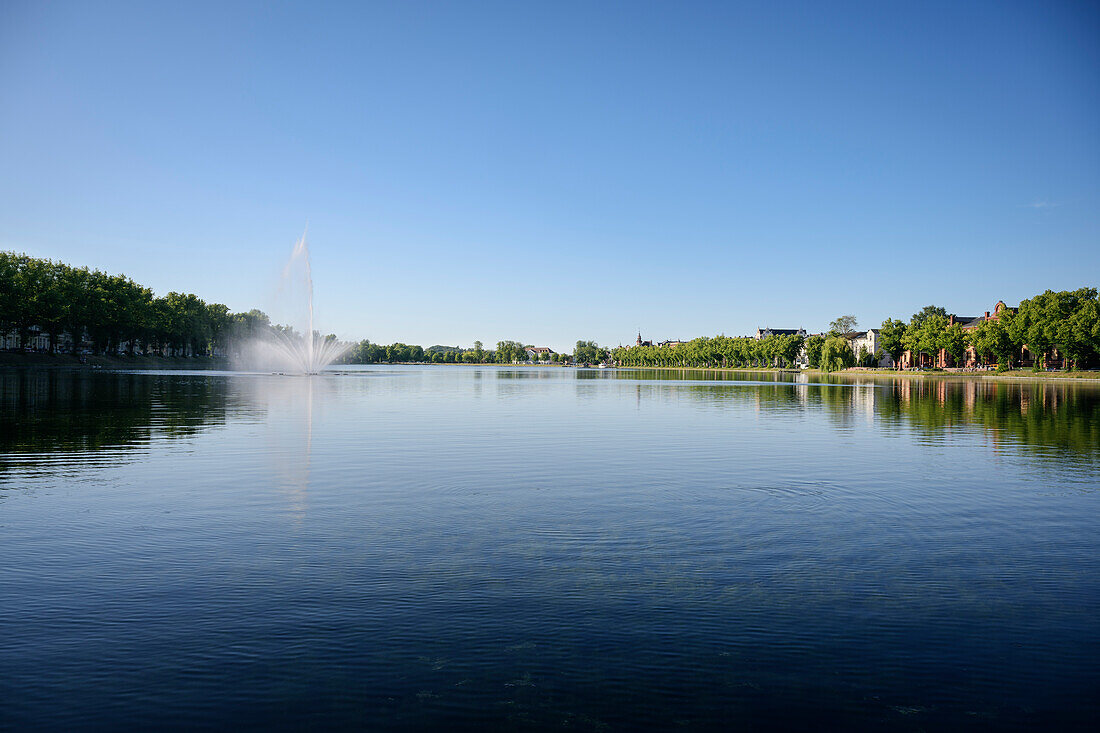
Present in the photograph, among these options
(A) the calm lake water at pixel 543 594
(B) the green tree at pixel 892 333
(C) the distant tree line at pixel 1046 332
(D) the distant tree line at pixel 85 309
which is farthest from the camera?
(B) the green tree at pixel 892 333

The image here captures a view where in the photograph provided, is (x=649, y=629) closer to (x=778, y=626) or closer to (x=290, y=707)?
(x=778, y=626)

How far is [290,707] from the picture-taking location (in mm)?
7105

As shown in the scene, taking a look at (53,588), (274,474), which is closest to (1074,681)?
(53,588)

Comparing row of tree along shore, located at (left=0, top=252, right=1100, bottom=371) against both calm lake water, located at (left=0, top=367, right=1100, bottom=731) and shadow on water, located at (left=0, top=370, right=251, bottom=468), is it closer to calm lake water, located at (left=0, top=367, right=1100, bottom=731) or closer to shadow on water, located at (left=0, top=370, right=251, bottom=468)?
shadow on water, located at (left=0, top=370, right=251, bottom=468)

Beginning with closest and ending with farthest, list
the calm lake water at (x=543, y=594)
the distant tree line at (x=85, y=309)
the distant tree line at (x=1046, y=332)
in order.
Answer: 1. the calm lake water at (x=543, y=594)
2. the distant tree line at (x=85, y=309)
3. the distant tree line at (x=1046, y=332)

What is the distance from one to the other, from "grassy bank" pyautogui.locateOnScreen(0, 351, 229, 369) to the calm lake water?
114234 mm

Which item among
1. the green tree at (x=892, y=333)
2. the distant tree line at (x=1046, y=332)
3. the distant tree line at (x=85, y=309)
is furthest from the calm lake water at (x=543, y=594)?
the green tree at (x=892, y=333)

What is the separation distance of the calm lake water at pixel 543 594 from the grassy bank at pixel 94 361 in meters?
114

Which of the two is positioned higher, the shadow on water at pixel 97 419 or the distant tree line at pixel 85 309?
the distant tree line at pixel 85 309

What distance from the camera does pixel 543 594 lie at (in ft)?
33.5

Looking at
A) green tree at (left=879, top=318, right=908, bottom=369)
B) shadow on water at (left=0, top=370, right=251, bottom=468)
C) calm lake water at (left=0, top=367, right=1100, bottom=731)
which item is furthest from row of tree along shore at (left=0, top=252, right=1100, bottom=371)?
calm lake water at (left=0, top=367, right=1100, bottom=731)

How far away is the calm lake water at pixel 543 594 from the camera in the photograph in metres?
7.27

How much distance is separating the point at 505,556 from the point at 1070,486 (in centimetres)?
1751

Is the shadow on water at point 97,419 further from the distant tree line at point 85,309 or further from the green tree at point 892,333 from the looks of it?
the green tree at point 892,333
